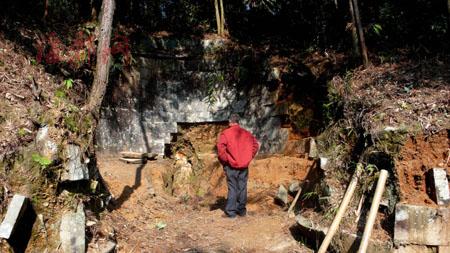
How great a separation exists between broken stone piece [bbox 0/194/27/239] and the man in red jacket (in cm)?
308

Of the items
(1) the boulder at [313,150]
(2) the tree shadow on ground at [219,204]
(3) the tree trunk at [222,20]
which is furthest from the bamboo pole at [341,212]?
(3) the tree trunk at [222,20]

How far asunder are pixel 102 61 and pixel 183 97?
4127 mm

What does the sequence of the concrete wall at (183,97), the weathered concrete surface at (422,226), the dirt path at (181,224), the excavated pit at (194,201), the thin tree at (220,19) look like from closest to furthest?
the weathered concrete surface at (422,226) < the dirt path at (181,224) < the excavated pit at (194,201) < the concrete wall at (183,97) < the thin tree at (220,19)

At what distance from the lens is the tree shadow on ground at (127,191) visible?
261 inches

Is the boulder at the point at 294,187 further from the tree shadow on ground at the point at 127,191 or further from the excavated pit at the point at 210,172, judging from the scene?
the tree shadow on ground at the point at 127,191

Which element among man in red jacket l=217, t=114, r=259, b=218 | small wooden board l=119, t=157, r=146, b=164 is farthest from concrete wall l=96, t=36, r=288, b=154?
man in red jacket l=217, t=114, r=259, b=218

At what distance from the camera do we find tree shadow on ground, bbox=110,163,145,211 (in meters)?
6.62

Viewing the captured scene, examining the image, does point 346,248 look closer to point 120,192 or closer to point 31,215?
point 31,215

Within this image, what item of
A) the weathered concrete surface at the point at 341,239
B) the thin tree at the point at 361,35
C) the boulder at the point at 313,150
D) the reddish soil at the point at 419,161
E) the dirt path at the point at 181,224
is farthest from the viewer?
the thin tree at the point at 361,35

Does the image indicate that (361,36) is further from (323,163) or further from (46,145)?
(46,145)

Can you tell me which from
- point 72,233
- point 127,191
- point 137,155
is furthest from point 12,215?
point 137,155

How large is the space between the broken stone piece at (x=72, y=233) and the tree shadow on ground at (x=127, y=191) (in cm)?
136

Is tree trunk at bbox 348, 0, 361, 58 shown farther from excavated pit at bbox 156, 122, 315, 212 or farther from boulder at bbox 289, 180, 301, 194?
boulder at bbox 289, 180, 301, 194

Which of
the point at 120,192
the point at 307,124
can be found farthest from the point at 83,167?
the point at 307,124
